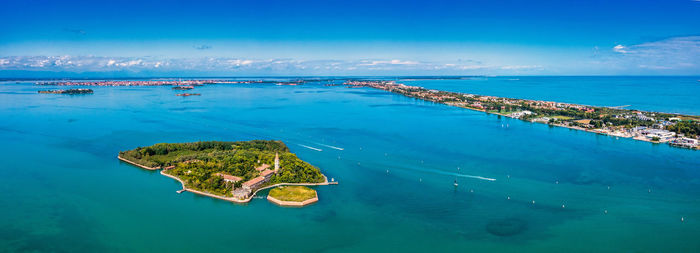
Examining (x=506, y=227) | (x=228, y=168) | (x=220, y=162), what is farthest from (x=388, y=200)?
(x=220, y=162)

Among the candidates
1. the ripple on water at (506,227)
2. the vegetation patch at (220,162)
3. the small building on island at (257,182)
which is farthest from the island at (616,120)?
the small building on island at (257,182)

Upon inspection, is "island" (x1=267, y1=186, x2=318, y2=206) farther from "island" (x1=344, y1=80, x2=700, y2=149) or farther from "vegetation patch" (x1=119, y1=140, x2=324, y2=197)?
"island" (x1=344, y1=80, x2=700, y2=149)

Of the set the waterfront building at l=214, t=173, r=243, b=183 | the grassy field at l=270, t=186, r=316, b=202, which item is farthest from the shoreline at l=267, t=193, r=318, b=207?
the waterfront building at l=214, t=173, r=243, b=183

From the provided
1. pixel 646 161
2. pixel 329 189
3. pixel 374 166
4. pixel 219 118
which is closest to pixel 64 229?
pixel 329 189

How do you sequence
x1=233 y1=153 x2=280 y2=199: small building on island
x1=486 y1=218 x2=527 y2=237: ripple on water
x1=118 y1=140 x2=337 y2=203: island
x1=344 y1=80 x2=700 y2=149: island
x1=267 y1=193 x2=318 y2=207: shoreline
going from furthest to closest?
x1=344 y1=80 x2=700 y2=149: island < x1=118 y1=140 x2=337 y2=203: island < x1=233 y1=153 x2=280 y2=199: small building on island < x1=267 y1=193 x2=318 y2=207: shoreline < x1=486 y1=218 x2=527 y2=237: ripple on water

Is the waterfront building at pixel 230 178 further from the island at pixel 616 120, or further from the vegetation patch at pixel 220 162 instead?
the island at pixel 616 120

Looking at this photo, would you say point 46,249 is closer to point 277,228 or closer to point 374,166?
point 277,228

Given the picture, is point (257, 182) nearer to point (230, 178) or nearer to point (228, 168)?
point (230, 178)

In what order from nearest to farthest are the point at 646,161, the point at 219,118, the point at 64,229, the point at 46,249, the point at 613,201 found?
the point at 46,249
the point at 64,229
the point at 613,201
the point at 646,161
the point at 219,118
